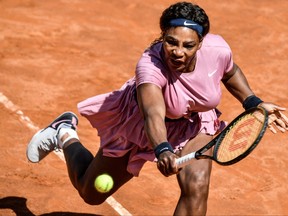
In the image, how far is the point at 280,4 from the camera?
1286 cm

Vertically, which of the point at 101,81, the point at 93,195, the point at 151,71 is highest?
the point at 151,71

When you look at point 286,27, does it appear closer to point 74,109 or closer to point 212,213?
point 74,109

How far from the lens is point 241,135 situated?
18.7 feet

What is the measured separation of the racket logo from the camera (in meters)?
5.57

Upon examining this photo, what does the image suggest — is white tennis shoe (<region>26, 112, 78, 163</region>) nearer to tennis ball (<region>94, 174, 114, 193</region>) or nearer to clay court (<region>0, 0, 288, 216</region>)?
clay court (<region>0, 0, 288, 216</region>)

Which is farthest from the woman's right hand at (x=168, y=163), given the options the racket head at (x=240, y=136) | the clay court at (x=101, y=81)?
the clay court at (x=101, y=81)

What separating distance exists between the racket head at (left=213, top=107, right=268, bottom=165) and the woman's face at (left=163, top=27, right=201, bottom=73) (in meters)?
0.61

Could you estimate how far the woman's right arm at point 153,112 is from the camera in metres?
5.56

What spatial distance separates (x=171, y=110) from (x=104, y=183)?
3.02ft

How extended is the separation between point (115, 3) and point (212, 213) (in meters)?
5.73

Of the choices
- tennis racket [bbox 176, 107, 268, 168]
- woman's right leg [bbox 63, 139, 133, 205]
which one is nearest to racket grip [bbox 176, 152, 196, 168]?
tennis racket [bbox 176, 107, 268, 168]

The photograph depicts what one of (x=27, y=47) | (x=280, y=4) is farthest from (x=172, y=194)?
(x=280, y=4)

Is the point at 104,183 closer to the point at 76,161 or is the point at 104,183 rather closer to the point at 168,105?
the point at 76,161

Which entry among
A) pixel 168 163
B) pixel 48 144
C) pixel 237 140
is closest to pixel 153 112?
pixel 168 163
